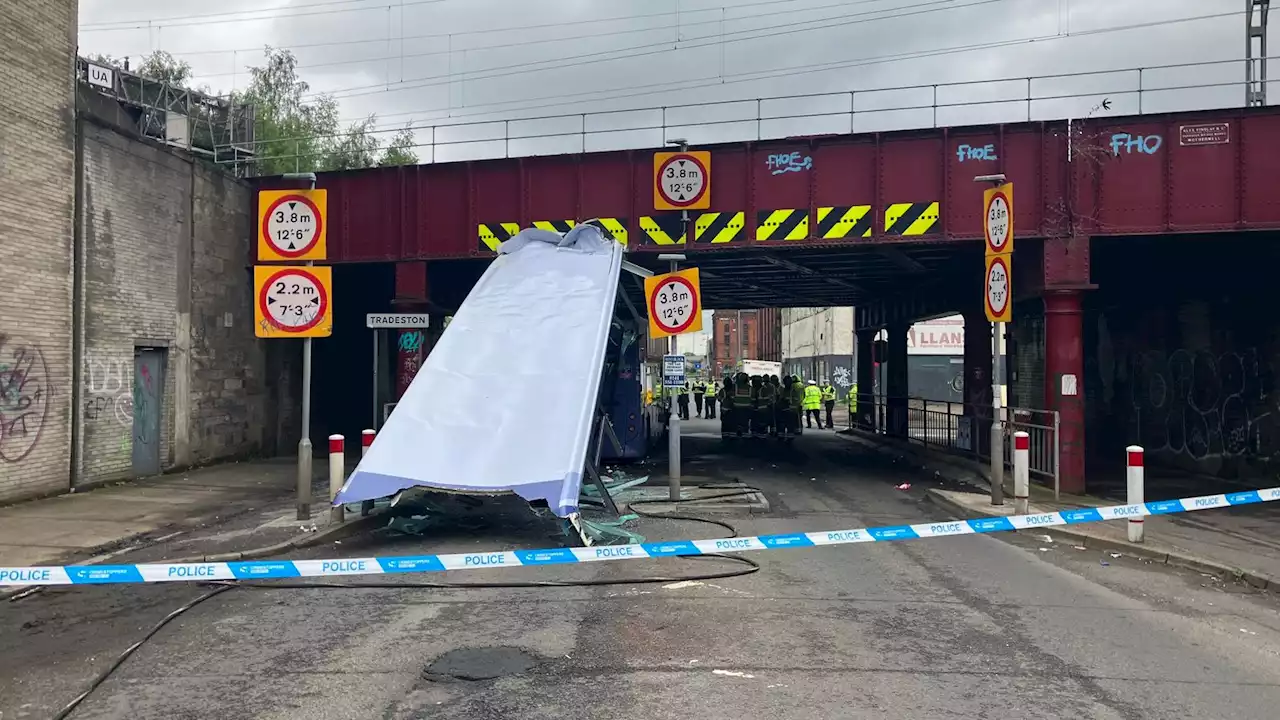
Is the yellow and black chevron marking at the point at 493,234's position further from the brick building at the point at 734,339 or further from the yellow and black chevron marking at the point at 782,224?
the brick building at the point at 734,339

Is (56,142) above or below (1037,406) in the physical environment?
above

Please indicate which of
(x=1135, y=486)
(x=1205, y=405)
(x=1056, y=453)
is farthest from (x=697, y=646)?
(x=1205, y=405)

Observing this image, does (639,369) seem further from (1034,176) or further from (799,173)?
(1034,176)

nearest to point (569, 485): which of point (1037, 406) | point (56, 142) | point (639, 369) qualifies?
point (639, 369)

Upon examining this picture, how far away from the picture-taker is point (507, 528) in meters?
9.90

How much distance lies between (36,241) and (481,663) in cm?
1057

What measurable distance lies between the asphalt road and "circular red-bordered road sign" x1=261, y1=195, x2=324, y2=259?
384 cm

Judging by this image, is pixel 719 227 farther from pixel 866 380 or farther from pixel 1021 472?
pixel 866 380

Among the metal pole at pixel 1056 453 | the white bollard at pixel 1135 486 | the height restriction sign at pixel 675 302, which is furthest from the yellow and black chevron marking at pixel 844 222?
the white bollard at pixel 1135 486

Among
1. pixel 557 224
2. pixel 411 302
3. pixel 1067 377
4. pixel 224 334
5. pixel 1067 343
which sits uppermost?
pixel 557 224

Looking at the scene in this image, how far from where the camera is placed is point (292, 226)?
34.9ft

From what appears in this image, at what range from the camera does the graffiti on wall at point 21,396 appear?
456 inches

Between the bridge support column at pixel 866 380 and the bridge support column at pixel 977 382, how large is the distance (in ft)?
23.7

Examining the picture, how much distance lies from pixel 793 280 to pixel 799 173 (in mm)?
7266
